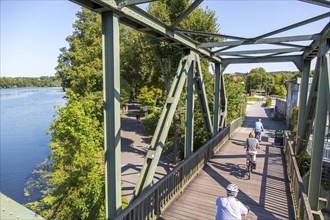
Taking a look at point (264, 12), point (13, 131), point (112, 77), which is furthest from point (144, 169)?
point (13, 131)

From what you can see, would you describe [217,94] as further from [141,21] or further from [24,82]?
[24,82]

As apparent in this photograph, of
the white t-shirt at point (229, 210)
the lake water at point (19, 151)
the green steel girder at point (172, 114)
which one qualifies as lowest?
the lake water at point (19, 151)

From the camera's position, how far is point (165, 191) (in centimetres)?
523

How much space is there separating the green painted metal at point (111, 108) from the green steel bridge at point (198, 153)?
0.05 feet

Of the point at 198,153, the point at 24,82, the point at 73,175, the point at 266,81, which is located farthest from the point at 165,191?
the point at 24,82

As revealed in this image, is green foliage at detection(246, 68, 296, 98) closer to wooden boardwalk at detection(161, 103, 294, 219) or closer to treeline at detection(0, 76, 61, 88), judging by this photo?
wooden boardwalk at detection(161, 103, 294, 219)

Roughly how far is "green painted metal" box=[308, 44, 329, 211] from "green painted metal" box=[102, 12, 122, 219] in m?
3.97

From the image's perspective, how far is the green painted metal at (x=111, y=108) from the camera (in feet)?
11.5

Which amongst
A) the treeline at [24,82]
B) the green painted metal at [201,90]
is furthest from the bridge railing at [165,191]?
the treeline at [24,82]

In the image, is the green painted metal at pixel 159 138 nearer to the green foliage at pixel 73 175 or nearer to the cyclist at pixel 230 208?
the cyclist at pixel 230 208

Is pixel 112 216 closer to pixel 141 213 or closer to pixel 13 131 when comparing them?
pixel 141 213

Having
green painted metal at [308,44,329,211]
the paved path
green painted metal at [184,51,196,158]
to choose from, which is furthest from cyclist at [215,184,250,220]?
the paved path

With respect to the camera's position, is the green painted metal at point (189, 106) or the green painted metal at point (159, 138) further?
the green painted metal at point (189, 106)

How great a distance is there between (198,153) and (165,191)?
7.98 feet
